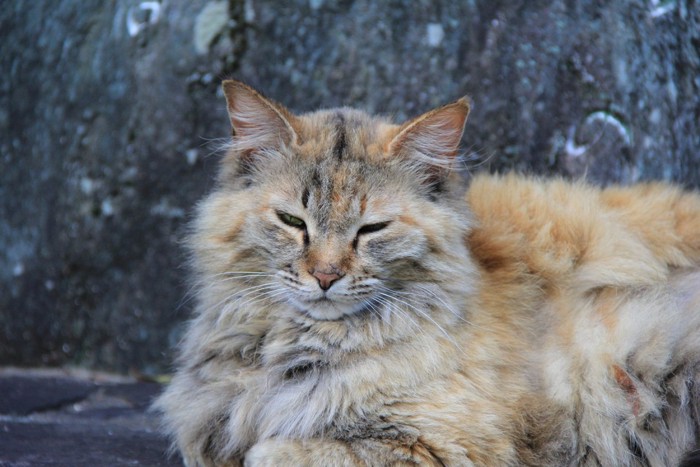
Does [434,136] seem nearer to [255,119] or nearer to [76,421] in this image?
[255,119]

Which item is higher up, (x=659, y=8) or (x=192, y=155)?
(x=659, y=8)

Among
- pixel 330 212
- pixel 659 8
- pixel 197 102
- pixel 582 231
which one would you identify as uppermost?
pixel 659 8

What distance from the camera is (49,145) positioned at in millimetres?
5137

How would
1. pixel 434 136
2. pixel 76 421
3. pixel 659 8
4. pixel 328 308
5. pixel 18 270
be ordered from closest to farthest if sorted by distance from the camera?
pixel 328 308, pixel 434 136, pixel 76 421, pixel 659 8, pixel 18 270

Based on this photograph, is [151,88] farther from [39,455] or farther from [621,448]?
[621,448]

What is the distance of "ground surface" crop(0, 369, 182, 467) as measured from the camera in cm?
313

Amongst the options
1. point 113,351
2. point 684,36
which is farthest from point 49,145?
point 684,36

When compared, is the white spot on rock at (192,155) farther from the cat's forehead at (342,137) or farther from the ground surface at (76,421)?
the cat's forehead at (342,137)

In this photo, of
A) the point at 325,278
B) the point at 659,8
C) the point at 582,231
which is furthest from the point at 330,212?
the point at 659,8

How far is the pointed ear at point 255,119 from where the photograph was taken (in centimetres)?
283

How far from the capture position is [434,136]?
2.88 metres

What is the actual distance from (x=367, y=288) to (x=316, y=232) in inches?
10.4

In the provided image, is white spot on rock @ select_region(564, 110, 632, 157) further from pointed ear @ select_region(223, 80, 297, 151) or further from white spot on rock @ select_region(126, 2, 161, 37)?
white spot on rock @ select_region(126, 2, 161, 37)

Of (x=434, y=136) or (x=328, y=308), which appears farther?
(x=434, y=136)
